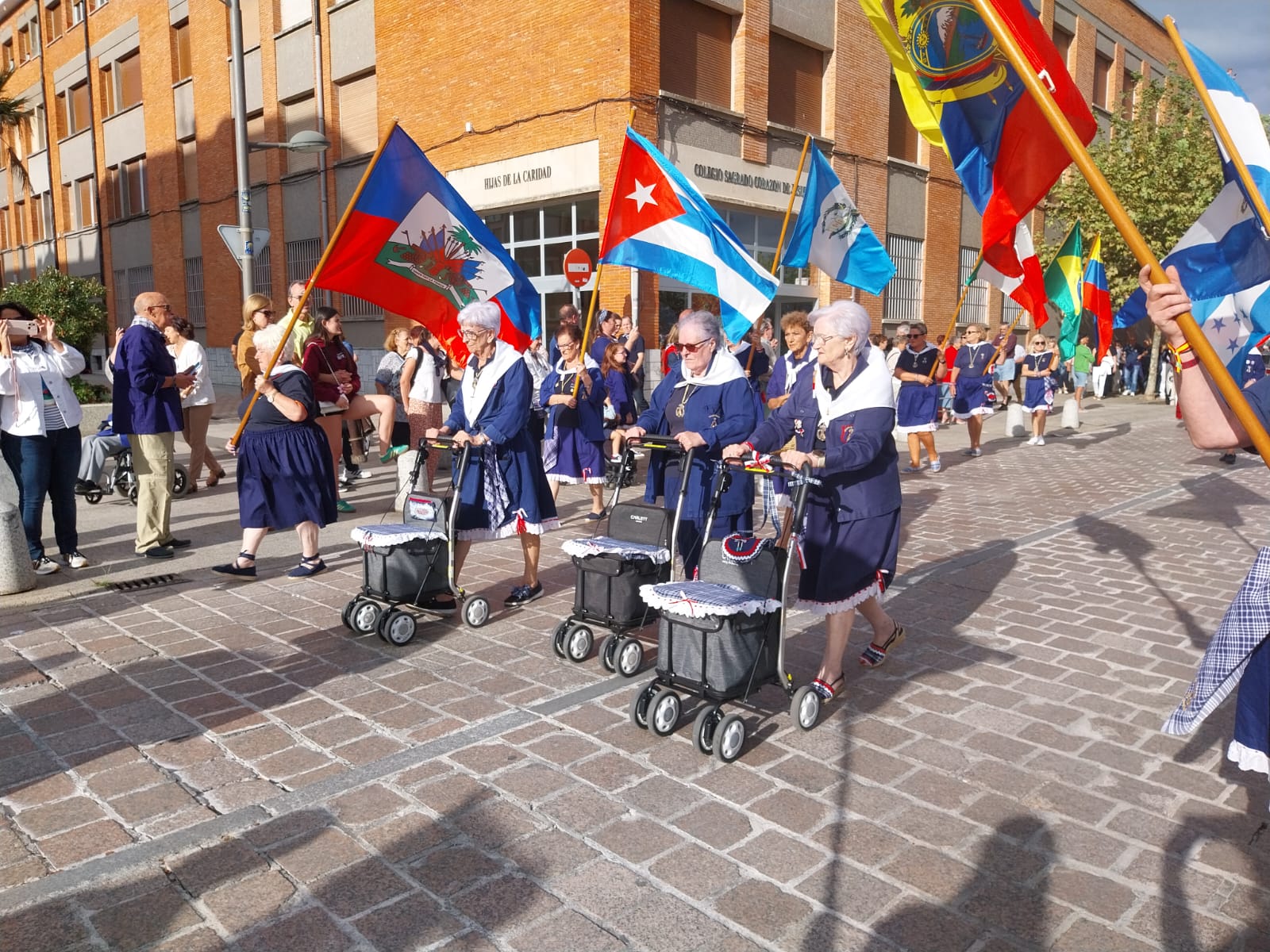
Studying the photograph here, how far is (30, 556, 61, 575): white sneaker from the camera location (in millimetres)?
7102

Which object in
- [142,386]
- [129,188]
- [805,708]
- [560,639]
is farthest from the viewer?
[129,188]

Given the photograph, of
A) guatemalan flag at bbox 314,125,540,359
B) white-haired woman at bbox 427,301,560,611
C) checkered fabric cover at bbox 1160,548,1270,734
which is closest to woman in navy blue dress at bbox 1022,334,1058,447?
guatemalan flag at bbox 314,125,540,359

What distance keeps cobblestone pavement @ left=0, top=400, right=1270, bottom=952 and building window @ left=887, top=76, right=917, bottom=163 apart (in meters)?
18.4

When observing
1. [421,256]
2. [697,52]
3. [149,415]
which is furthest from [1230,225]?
[697,52]

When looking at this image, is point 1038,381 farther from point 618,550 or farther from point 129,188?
point 129,188

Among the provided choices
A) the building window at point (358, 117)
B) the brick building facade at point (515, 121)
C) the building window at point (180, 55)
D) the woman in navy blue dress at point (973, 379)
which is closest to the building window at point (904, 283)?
the brick building facade at point (515, 121)

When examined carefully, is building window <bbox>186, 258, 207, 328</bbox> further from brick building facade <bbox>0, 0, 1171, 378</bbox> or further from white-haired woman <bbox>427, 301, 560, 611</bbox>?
white-haired woman <bbox>427, 301, 560, 611</bbox>

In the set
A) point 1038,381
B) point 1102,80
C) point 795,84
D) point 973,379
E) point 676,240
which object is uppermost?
point 1102,80

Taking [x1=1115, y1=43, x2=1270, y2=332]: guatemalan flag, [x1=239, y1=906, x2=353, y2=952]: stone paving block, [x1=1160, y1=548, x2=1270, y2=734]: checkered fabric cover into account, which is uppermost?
[x1=1115, y1=43, x2=1270, y2=332]: guatemalan flag

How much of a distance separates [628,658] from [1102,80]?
32567 millimetres

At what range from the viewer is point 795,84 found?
19.8 metres

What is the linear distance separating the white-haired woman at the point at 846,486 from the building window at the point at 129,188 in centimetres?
3081

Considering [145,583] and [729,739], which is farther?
[145,583]

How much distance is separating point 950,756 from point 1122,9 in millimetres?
34316
